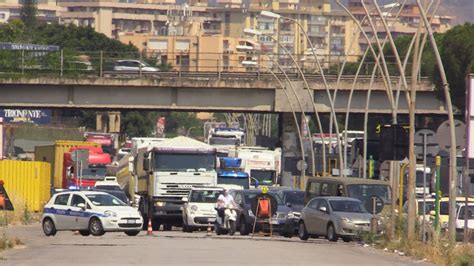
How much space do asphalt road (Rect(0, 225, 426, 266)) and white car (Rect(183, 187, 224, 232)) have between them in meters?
7.40

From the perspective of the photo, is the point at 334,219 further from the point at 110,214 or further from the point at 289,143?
the point at 289,143

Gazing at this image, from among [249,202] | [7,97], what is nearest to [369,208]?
[249,202]

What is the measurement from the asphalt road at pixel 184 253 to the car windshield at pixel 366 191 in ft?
23.6

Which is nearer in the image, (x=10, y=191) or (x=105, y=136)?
(x=10, y=191)

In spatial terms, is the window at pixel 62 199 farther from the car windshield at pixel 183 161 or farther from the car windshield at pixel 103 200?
the car windshield at pixel 183 161

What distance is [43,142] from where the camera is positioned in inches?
4405

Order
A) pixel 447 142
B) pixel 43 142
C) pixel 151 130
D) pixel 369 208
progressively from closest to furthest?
pixel 447 142 < pixel 369 208 < pixel 43 142 < pixel 151 130

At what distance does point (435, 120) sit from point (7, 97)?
49313 mm

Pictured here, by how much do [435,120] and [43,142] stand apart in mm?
29568

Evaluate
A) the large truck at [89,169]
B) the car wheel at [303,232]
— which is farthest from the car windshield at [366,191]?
the large truck at [89,169]

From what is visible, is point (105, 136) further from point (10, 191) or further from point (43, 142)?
point (10, 191)

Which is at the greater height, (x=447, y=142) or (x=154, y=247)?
(x=447, y=142)

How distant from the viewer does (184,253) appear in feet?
101

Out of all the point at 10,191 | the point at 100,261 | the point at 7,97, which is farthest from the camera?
the point at 7,97
